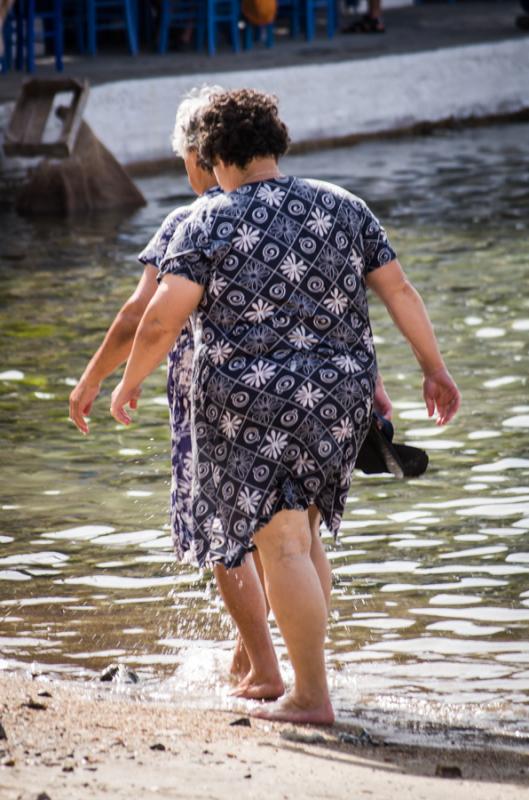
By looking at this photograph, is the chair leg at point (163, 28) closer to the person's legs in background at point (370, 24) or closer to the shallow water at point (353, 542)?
the person's legs in background at point (370, 24)

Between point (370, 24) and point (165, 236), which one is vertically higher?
point (165, 236)

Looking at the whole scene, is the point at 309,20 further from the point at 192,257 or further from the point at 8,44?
the point at 192,257

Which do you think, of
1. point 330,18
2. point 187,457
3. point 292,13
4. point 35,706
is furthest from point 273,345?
point 292,13

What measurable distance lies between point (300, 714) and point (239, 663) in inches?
22.0

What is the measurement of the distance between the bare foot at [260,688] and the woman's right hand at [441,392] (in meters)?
0.85

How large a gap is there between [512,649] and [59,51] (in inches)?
597

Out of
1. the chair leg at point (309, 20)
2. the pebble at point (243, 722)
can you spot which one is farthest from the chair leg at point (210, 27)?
the pebble at point (243, 722)

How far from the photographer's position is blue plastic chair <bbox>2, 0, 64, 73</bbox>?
19078 mm

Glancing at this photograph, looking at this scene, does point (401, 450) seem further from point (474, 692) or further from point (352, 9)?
point (352, 9)

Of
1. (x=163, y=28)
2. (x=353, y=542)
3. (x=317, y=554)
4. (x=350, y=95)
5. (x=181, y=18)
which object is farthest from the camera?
(x=181, y=18)

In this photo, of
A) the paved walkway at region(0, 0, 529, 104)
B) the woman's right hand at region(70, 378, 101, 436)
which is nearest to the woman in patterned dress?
the woman's right hand at region(70, 378, 101, 436)

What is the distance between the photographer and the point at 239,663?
16.2ft

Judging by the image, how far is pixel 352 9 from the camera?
2938 centimetres

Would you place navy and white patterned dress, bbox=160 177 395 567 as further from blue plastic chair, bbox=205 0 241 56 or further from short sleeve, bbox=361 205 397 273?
blue plastic chair, bbox=205 0 241 56
